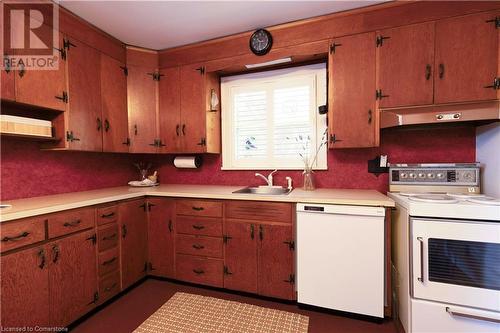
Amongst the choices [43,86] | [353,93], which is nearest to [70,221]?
[43,86]

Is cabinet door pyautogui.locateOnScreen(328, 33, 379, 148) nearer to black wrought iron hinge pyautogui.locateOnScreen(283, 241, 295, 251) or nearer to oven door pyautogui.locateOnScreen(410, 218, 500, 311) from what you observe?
oven door pyautogui.locateOnScreen(410, 218, 500, 311)

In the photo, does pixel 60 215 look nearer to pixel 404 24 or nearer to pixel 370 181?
pixel 370 181

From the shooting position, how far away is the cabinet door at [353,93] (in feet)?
6.37

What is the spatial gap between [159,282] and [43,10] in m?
2.62

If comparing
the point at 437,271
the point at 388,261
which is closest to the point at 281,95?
the point at 388,261

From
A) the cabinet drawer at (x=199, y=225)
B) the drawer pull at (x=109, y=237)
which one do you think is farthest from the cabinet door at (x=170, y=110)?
the drawer pull at (x=109, y=237)

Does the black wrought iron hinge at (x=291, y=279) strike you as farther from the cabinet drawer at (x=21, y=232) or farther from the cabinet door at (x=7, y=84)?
the cabinet door at (x=7, y=84)

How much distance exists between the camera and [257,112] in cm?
264

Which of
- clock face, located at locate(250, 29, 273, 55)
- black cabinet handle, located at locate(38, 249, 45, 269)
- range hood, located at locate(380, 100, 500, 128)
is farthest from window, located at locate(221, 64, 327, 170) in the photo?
black cabinet handle, located at locate(38, 249, 45, 269)

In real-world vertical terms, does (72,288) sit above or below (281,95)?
below

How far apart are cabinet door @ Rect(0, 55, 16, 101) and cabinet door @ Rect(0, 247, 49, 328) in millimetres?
1073

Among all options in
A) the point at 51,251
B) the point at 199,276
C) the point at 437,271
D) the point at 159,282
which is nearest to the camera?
the point at 437,271

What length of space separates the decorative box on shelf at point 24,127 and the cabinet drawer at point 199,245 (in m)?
1.45

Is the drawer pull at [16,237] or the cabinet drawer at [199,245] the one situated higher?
the drawer pull at [16,237]
